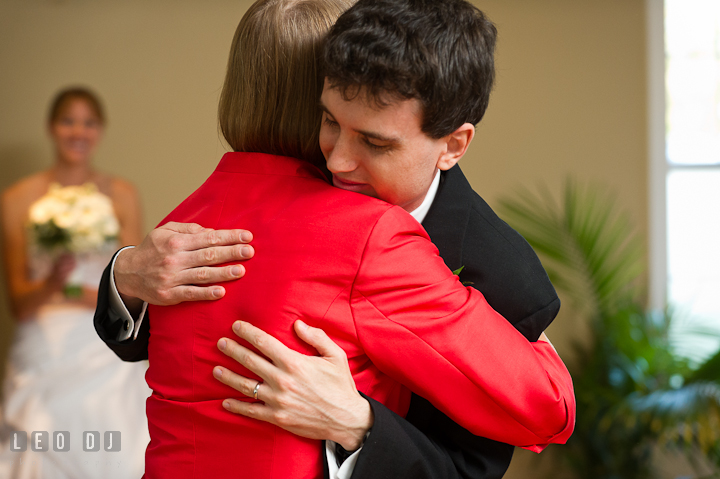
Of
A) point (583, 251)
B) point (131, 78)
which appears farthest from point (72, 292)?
point (583, 251)

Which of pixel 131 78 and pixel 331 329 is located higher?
pixel 131 78

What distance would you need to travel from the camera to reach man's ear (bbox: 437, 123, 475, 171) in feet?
3.43

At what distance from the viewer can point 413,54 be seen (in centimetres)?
90

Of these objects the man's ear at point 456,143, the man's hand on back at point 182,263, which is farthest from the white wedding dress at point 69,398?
the man's ear at point 456,143

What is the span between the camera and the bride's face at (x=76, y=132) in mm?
4535

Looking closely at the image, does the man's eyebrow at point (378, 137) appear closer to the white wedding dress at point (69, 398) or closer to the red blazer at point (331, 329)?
the red blazer at point (331, 329)

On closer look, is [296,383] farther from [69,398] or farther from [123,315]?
[69,398]

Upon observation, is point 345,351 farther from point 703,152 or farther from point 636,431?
point 703,152

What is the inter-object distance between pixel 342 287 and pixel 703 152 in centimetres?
452

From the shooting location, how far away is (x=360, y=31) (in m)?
0.92

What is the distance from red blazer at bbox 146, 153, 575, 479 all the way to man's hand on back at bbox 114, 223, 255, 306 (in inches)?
0.9

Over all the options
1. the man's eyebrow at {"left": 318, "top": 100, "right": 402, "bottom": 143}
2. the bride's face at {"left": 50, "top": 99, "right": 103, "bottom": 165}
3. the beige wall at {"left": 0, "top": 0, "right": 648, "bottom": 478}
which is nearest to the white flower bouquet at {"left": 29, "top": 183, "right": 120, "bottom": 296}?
the bride's face at {"left": 50, "top": 99, "right": 103, "bottom": 165}

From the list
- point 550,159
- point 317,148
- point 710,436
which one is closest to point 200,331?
point 317,148

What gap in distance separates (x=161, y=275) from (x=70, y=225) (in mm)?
3386
